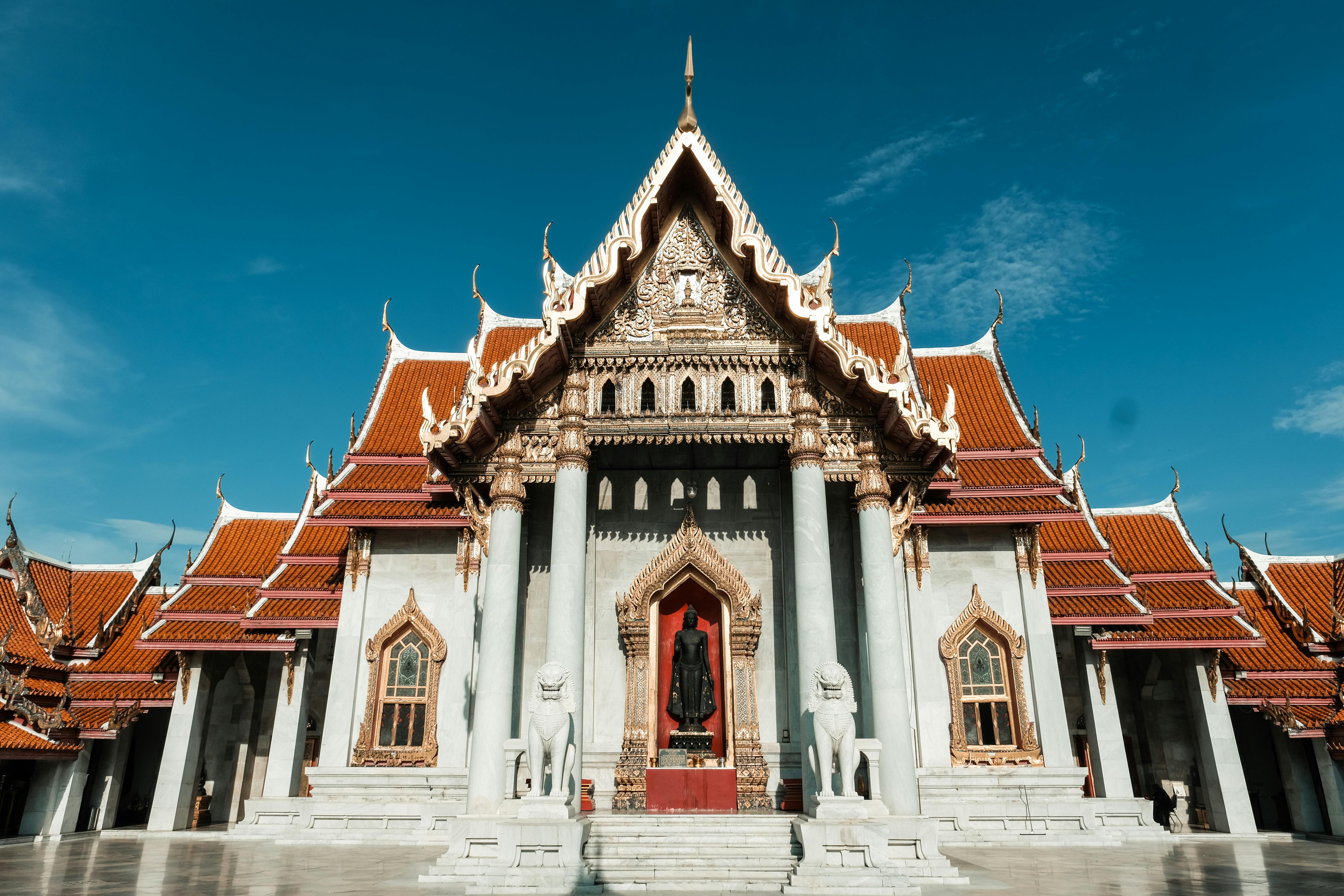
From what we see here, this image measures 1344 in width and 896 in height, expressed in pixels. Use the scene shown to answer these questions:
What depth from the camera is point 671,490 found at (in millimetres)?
13961

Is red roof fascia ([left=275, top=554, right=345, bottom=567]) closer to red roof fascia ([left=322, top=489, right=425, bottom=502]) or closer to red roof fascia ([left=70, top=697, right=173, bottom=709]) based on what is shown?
red roof fascia ([left=322, top=489, right=425, bottom=502])

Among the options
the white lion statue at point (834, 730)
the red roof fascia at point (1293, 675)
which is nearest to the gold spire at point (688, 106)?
the white lion statue at point (834, 730)

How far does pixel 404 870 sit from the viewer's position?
10492 mm

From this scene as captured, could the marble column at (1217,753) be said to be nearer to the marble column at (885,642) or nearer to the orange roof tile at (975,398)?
the orange roof tile at (975,398)

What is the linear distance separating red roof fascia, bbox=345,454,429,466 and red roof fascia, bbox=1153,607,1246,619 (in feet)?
51.4

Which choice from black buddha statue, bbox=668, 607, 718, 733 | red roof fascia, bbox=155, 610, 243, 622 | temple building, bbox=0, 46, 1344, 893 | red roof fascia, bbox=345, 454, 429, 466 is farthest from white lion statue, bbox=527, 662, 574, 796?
red roof fascia, bbox=155, 610, 243, 622

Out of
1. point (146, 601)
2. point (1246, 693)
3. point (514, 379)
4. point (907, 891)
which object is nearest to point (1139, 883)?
point (907, 891)

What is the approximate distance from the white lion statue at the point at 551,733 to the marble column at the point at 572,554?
28 centimetres

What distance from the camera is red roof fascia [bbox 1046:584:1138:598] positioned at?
17.0 m

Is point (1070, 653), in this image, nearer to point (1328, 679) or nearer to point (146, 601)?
point (1328, 679)

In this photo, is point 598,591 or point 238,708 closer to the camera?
point 598,591

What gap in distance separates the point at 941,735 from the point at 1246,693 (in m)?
8.47

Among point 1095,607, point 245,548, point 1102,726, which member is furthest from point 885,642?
point 245,548

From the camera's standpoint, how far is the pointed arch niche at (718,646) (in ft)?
40.9
